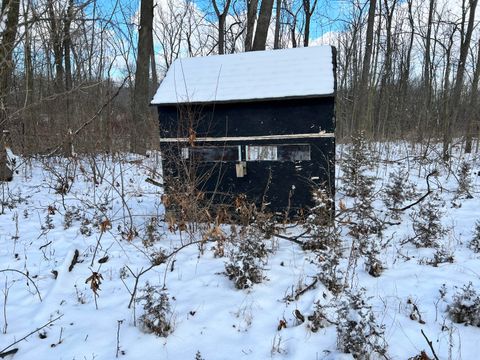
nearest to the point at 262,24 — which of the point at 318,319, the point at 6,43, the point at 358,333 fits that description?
the point at 6,43

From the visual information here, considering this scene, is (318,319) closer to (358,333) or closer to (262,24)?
(358,333)

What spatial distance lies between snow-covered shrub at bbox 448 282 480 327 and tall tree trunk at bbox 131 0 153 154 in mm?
9547

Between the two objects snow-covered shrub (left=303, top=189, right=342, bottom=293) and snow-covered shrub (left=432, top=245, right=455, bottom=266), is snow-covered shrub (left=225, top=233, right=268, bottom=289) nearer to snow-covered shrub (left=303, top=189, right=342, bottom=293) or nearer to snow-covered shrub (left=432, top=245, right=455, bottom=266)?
snow-covered shrub (left=303, top=189, right=342, bottom=293)

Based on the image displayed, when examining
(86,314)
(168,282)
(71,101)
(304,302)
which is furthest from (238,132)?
(71,101)

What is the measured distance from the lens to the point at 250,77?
5676 mm

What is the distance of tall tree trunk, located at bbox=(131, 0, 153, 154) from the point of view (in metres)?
11.0

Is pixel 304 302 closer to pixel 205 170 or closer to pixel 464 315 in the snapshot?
pixel 464 315

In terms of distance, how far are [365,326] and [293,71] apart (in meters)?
4.08

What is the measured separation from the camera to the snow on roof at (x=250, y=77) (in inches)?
207

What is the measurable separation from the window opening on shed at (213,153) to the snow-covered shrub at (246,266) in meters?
1.93

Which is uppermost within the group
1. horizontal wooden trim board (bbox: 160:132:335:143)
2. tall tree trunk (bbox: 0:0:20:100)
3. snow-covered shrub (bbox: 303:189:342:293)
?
tall tree trunk (bbox: 0:0:20:100)

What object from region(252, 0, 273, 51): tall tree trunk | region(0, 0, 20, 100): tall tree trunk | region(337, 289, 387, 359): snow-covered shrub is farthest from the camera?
region(252, 0, 273, 51): tall tree trunk

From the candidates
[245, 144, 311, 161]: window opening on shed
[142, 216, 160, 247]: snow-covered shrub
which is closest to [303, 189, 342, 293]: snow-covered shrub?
[245, 144, 311, 161]: window opening on shed

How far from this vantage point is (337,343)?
8.85 ft
